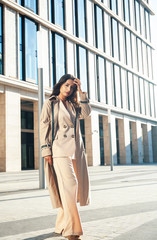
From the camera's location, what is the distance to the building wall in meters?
21.4

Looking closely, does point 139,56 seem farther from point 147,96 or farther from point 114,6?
point 114,6

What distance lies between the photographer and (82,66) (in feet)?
96.5

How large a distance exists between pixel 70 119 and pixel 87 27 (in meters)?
28.2

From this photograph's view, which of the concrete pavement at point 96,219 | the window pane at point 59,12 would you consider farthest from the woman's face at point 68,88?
the window pane at point 59,12

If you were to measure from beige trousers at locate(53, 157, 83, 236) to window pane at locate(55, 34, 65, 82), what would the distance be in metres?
22.4

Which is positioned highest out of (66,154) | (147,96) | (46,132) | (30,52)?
(147,96)

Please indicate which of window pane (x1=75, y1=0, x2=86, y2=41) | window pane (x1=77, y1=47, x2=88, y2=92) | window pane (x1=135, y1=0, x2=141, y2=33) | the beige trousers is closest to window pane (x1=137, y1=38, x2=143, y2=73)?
window pane (x1=135, y1=0, x2=141, y2=33)

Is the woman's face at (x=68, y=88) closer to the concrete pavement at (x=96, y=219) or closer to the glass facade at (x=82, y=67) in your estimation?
the concrete pavement at (x=96, y=219)

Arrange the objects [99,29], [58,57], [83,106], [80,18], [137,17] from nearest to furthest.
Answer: [83,106] → [58,57] → [80,18] → [99,29] → [137,17]

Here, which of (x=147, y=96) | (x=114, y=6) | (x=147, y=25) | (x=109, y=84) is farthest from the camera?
(x=147, y=25)

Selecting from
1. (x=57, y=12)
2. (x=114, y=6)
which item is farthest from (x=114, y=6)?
(x=57, y=12)

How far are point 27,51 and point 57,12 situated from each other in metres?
6.20

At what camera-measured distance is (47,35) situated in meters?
25.2

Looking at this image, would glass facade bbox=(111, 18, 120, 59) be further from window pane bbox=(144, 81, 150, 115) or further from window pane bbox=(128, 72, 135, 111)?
window pane bbox=(144, 81, 150, 115)
